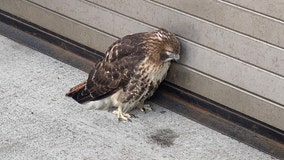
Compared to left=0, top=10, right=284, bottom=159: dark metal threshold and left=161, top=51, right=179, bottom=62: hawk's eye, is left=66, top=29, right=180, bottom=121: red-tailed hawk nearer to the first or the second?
left=161, top=51, right=179, bottom=62: hawk's eye

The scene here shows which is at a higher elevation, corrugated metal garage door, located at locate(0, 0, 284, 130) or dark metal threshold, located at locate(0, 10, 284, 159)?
corrugated metal garage door, located at locate(0, 0, 284, 130)

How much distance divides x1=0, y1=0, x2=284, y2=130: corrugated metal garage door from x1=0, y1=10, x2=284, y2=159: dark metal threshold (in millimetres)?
62

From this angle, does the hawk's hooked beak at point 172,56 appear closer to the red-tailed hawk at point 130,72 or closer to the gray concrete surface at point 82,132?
the red-tailed hawk at point 130,72

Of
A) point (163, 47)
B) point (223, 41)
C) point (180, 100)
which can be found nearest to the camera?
point (223, 41)

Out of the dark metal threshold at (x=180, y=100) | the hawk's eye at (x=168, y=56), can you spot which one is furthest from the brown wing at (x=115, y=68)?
the dark metal threshold at (x=180, y=100)

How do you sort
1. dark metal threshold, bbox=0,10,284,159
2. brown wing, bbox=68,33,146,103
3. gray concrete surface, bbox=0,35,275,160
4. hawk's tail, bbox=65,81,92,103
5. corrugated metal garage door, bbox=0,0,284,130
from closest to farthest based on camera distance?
corrugated metal garage door, bbox=0,0,284,130 < gray concrete surface, bbox=0,35,275,160 < dark metal threshold, bbox=0,10,284,159 < brown wing, bbox=68,33,146,103 < hawk's tail, bbox=65,81,92,103

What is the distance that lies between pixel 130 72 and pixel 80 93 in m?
0.48

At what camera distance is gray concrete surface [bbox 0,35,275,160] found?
14.4 ft

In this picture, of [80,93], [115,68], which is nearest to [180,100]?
[115,68]

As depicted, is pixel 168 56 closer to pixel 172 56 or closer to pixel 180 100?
pixel 172 56

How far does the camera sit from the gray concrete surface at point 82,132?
14.4 ft

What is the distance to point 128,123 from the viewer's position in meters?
4.72

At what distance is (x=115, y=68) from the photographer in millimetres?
4660

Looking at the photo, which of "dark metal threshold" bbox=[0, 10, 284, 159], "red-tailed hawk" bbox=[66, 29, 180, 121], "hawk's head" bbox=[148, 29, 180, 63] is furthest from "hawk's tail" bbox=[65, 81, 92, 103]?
"hawk's head" bbox=[148, 29, 180, 63]
